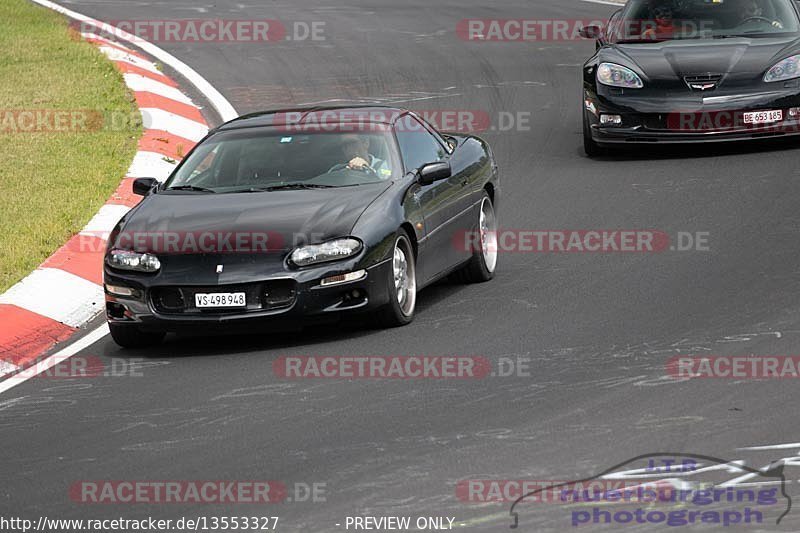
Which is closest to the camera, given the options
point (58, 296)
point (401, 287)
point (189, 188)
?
point (401, 287)

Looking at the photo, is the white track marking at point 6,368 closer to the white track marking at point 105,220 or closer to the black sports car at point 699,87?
the white track marking at point 105,220

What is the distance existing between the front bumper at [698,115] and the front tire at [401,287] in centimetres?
568

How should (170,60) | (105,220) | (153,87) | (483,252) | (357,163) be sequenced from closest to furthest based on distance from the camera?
(357,163) → (483,252) → (105,220) → (153,87) → (170,60)

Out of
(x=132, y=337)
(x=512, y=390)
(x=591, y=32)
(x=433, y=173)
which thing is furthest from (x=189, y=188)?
(x=591, y=32)

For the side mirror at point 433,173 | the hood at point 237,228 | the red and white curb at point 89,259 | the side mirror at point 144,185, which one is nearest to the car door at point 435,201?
the side mirror at point 433,173

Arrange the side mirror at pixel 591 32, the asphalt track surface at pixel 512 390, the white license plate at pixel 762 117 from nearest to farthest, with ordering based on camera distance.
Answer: the asphalt track surface at pixel 512 390 → the white license plate at pixel 762 117 → the side mirror at pixel 591 32

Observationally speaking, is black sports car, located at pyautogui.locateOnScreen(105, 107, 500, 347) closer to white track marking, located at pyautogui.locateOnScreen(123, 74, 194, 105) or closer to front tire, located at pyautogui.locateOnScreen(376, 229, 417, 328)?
front tire, located at pyautogui.locateOnScreen(376, 229, 417, 328)

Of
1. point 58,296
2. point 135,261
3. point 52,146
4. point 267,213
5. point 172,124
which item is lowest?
point 58,296

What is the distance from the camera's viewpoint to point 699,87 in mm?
15242

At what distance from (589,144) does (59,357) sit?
24.3 feet

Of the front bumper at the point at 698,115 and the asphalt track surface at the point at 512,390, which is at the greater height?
the front bumper at the point at 698,115

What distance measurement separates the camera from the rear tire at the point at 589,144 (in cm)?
1586

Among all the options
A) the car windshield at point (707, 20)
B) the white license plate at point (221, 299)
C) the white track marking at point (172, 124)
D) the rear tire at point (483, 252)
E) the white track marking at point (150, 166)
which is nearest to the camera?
the white license plate at point (221, 299)

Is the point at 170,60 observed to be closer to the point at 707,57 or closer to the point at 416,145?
the point at 707,57
